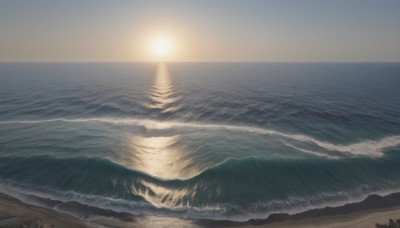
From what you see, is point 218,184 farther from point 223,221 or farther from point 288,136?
point 288,136

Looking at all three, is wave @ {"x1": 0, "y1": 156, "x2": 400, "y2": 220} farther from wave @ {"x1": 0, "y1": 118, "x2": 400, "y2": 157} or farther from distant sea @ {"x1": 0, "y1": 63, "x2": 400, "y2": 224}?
wave @ {"x1": 0, "y1": 118, "x2": 400, "y2": 157}

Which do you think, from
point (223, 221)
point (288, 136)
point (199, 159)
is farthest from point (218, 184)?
point (288, 136)

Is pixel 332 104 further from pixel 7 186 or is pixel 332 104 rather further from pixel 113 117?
pixel 7 186

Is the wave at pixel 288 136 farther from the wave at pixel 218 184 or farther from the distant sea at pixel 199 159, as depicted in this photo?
the wave at pixel 218 184

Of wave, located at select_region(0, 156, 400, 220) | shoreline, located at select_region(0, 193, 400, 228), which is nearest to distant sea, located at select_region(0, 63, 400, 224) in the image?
wave, located at select_region(0, 156, 400, 220)

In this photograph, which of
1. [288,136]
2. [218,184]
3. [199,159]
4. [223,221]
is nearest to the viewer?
[223,221]

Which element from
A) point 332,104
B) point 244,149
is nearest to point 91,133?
point 244,149
